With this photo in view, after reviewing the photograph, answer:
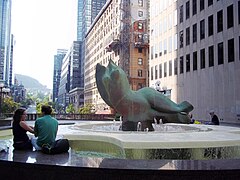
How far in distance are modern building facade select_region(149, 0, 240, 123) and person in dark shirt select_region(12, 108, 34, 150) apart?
27582 millimetres

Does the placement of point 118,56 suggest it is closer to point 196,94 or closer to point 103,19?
point 103,19

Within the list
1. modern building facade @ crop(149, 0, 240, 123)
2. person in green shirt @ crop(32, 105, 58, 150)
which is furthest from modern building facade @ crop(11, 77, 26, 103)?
person in green shirt @ crop(32, 105, 58, 150)

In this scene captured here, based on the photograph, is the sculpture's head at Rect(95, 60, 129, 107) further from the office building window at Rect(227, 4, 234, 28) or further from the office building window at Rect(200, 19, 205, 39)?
the office building window at Rect(200, 19, 205, 39)

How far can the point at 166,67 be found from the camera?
4738 cm

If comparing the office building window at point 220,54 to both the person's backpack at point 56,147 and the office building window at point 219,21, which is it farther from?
the person's backpack at point 56,147

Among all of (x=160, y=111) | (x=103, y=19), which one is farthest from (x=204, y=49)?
(x=103, y=19)

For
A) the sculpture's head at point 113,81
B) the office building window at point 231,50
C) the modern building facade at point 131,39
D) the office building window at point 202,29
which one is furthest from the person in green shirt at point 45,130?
the modern building facade at point 131,39

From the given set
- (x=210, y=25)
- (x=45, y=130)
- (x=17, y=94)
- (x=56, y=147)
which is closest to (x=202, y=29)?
(x=210, y=25)

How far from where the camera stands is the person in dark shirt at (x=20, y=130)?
689 centimetres

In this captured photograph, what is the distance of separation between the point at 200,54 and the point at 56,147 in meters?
34.4

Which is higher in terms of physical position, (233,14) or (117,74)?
(233,14)

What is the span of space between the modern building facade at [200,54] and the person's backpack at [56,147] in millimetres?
27534

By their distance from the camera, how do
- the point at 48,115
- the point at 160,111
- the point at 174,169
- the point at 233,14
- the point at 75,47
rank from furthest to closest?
1. the point at 75,47
2. the point at 233,14
3. the point at 160,111
4. the point at 48,115
5. the point at 174,169

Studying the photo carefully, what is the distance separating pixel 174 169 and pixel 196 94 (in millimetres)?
34835
